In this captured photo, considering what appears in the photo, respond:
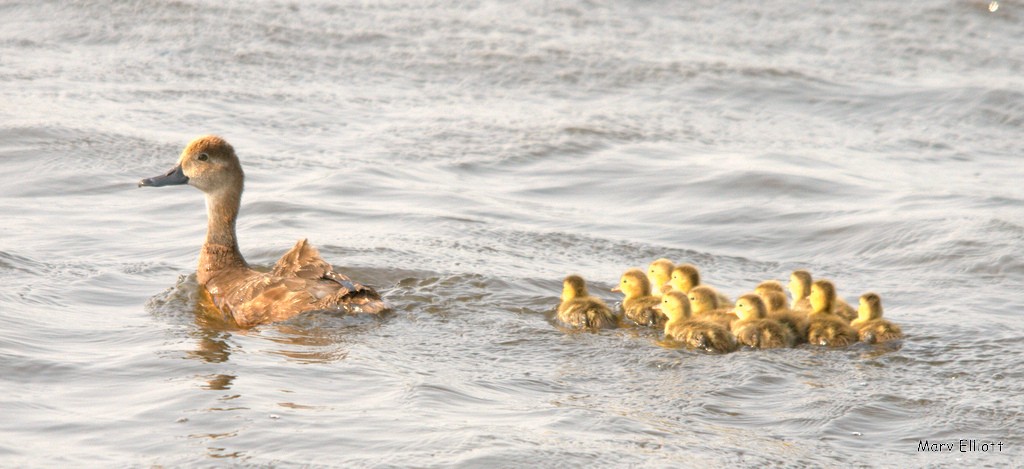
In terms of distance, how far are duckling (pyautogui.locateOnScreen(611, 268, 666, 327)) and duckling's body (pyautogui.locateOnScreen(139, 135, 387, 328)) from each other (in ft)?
4.36

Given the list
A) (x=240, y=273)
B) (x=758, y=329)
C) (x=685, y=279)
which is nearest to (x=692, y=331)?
(x=758, y=329)

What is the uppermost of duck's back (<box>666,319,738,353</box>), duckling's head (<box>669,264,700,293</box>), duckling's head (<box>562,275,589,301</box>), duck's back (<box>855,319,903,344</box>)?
duckling's head (<box>669,264,700,293</box>)

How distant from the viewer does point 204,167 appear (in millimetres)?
8531

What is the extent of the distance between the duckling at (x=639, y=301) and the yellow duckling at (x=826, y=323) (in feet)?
2.63

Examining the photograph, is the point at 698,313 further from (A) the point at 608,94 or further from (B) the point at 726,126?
(A) the point at 608,94

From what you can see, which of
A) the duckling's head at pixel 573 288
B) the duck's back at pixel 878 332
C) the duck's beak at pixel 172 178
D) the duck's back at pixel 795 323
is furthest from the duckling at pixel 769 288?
the duck's beak at pixel 172 178

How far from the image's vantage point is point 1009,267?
29.9ft

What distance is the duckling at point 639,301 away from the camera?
25.8 ft

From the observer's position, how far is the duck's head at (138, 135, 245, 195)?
849 cm

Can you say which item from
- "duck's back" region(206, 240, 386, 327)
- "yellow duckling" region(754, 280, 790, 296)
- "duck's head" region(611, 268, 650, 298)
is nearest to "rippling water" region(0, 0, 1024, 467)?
"duck's back" region(206, 240, 386, 327)

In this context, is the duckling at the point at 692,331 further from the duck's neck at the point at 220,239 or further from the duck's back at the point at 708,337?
the duck's neck at the point at 220,239

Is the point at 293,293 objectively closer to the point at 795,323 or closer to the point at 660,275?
the point at 660,275

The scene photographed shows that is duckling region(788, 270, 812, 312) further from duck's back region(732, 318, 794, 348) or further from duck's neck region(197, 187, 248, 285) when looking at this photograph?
duck's neck region(197, 187, 248, 285)

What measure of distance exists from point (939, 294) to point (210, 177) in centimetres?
432
